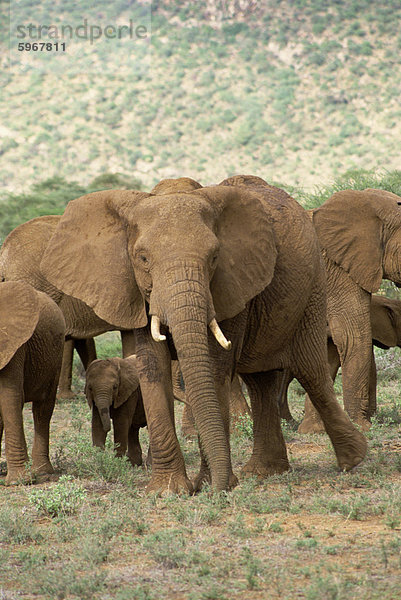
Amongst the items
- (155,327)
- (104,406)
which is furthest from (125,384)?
(155,327)

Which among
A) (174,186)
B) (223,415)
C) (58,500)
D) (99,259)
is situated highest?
(174,186)

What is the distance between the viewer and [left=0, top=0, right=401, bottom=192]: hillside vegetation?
52875 millimetres

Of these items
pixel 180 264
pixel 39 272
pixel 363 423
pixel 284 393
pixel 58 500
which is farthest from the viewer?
pixel 39 272

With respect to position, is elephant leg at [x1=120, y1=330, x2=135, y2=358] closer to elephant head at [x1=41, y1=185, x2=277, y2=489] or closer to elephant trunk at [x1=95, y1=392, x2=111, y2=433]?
elephant trunk at [x1=95, y1=392, x2=111, y2=433]

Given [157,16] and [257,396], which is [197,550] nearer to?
[257,396]

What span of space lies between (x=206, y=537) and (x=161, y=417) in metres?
1.37

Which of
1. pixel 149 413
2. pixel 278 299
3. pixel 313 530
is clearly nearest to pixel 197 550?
pixel 313 530

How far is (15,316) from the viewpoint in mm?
7750

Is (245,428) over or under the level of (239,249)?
under

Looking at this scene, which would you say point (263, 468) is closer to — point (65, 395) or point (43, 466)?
point (43, 466)

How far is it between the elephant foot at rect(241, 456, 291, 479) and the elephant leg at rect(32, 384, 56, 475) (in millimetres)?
1629

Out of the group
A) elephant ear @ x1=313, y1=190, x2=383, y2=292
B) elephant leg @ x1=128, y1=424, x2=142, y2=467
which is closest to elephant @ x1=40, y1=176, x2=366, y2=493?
elephant leg @ x1=128, y1=424, x2=142, y2=467

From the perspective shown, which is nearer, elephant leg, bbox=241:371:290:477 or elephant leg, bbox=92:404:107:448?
elephant leg, bbox=241:371:290:477

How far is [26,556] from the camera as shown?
16.3ft
